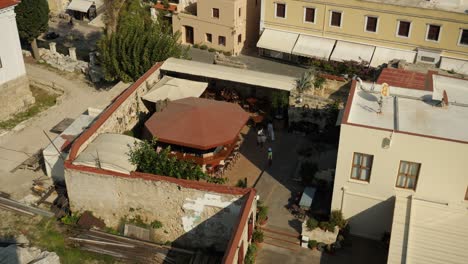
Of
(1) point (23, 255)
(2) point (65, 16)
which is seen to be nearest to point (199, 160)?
(1) point (23, 255)

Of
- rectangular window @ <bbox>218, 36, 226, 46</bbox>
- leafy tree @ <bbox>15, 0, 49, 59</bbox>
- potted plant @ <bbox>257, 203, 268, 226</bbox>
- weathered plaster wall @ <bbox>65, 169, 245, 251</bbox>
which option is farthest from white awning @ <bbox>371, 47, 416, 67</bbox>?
leafy tree @ <bbox>15, 0, 49, 59</bbox>

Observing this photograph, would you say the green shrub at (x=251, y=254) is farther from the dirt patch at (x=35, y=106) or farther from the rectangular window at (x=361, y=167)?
the dirt patch at (x=35, y=106)

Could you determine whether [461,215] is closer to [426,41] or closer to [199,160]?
[199,160]

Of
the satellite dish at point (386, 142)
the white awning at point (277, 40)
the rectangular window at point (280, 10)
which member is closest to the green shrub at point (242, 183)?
the satellite dish at point (386, 142)

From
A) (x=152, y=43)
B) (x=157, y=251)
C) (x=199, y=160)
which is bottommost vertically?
(x=157, y=251)

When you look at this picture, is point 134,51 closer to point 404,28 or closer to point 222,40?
point 222,40

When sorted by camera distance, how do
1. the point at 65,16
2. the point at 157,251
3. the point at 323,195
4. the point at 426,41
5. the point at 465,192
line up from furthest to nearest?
the point at 65,16, the point at 426,41, the point at 323,195, the point at 157,251, the point at 465,192

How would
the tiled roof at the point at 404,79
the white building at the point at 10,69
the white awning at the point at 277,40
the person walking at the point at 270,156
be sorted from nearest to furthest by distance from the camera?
the tiled roof at the point at 404,79 → the person walking at the point at 270,156 → the white building at the point at 10,69 → the white awning at the point at 277,40
